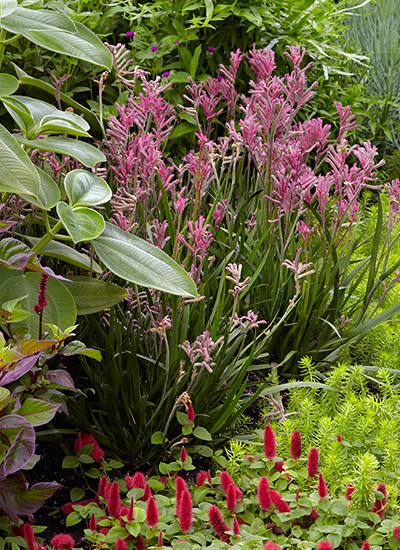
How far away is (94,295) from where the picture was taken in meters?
2.09

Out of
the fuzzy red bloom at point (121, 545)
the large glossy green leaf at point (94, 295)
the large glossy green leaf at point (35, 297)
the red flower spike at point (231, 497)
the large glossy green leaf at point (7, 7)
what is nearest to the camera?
the fuzzy red bloom at point (121, 545)

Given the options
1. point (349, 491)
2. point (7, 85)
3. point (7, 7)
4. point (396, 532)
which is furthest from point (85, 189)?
point (396, 532)

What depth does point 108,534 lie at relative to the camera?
1.71 meters

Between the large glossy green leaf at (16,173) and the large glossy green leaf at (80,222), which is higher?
the large glossy green leaf at (16,173)

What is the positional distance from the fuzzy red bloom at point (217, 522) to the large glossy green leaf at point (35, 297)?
0.63 meters

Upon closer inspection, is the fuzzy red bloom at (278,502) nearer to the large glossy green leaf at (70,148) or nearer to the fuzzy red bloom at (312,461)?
the fuzzy red bloom at (312,461)

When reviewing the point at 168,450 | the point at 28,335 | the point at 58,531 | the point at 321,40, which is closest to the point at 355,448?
the point at 168,450

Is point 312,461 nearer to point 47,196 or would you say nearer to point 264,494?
point 264,494

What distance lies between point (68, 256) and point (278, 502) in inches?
38.8

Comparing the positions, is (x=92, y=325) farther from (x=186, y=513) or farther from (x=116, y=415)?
(x=186, y=513)

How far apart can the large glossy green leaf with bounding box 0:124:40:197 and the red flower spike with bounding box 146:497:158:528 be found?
2.63ft

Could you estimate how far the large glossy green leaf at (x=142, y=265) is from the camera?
72.5 inches

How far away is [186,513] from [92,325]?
98cm

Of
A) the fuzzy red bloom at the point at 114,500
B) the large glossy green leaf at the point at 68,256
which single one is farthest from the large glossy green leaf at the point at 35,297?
the fuzzy red bloom at the point at 114,500
